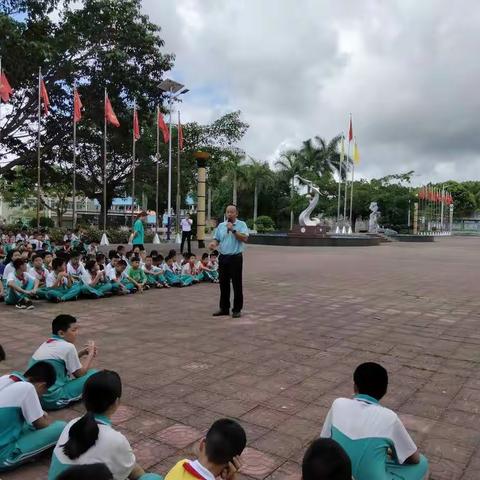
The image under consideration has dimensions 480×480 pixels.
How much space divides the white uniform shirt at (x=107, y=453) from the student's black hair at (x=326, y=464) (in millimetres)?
1011

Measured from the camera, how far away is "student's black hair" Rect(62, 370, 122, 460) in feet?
7.32

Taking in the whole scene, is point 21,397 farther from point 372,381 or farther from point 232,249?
point 232,249

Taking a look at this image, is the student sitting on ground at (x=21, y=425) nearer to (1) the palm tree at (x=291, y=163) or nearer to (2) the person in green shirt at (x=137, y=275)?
(2) the person in green shirt at (x=137, y=275)

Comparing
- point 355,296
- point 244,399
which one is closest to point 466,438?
point 244,399

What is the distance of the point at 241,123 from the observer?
1048 inches

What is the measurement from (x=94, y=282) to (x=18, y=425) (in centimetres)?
579

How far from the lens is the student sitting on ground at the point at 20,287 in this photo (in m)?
7.60

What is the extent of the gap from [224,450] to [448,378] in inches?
129

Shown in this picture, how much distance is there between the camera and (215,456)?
78.0 inches

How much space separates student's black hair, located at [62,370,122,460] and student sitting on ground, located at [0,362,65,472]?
1.60ft

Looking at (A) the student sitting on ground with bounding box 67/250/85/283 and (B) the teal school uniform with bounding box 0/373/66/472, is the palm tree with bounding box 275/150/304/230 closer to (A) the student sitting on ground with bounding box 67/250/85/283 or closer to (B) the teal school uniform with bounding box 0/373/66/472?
(A) the student sitting on ground with bounding box 67/250/85/283

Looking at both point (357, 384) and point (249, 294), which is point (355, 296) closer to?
point (249, 294)

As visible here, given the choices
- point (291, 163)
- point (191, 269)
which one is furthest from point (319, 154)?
point (191, 269)

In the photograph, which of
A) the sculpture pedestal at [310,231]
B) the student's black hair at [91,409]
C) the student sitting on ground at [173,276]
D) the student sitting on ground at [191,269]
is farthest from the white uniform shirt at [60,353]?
the sculpture pedestal at [310,231]
